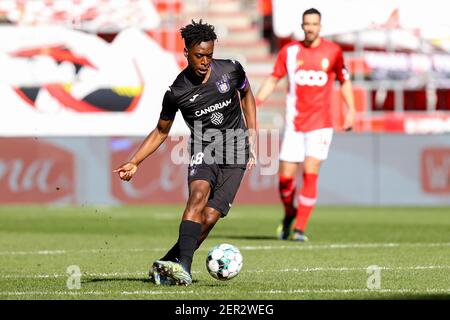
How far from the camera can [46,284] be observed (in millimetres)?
8922

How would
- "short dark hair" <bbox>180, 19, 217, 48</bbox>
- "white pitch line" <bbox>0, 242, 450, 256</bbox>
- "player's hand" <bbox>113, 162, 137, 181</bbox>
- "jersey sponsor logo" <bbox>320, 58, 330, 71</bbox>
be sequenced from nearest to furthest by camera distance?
"short dark hair" <bbox>180, 19, 217, 48</bbox> < "player's hand" <bbox>113, 162, 137, 181</bbox> < "white pitch line" <bbox>0, 242, 450, 256</bbox> < "jersey sponsor logo" <bbox>320, 58, 330, 71</bbox>

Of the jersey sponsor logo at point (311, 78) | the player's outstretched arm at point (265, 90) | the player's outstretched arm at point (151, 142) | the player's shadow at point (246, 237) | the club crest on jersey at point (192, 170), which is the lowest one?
the player's shadow at point (246, 237)

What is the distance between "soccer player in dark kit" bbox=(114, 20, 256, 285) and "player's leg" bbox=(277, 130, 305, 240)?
453 cm

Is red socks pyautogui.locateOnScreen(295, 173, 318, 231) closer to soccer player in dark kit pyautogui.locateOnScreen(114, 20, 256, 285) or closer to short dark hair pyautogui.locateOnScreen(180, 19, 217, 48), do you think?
soccer player in dark kit pyautogui.locateOnScreen(114, 20, 256, 285)

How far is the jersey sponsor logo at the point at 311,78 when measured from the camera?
14.1 metres

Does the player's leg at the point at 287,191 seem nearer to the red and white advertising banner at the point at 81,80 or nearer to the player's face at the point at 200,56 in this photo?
the player's face at the point at 200,56

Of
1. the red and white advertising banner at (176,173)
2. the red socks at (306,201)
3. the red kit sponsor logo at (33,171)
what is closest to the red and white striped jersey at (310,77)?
the red socks at (306,201)

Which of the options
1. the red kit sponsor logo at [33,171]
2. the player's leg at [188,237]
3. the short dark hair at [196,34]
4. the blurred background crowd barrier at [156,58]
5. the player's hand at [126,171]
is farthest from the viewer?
the blurred background crowd barrier at [156,58]

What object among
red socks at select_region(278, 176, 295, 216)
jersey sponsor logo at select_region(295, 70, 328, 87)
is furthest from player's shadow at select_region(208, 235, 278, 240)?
jersey sponsor logo at select_region(295, 70, 328, 87)

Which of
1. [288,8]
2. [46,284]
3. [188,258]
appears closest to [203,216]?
[188,258]

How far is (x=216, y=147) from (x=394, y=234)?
20.3 feet

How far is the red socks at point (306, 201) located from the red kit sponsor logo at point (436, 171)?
29.0 feet

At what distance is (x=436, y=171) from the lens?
22391 millimetres

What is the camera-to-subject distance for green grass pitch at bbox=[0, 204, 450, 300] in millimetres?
8328
